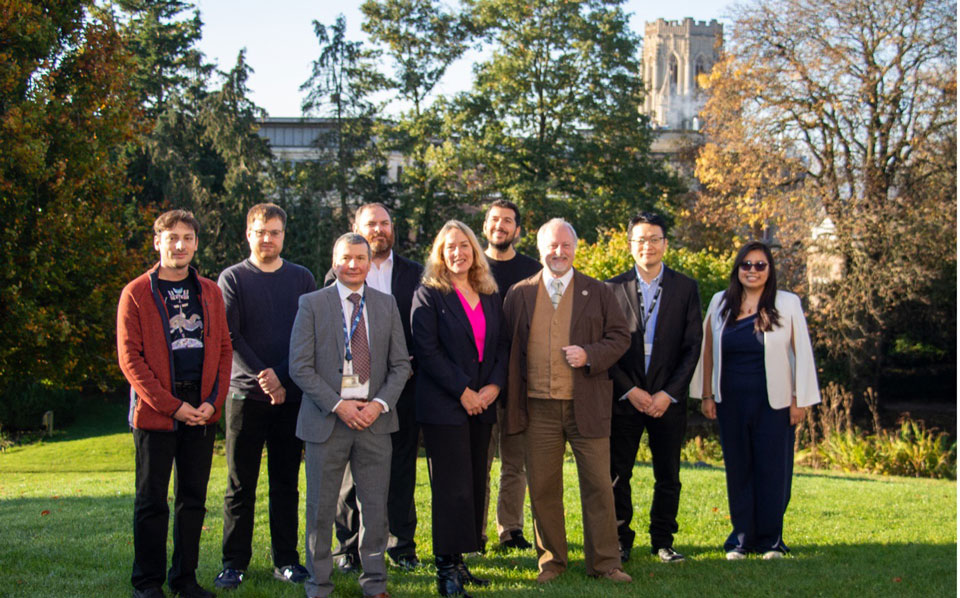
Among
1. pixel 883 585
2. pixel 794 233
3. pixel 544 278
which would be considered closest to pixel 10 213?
pixel 544 278

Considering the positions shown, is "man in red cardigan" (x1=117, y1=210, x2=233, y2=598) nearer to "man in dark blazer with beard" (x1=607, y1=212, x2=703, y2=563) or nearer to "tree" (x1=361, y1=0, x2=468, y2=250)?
"man in dark blazer with beard" (x1=607, y1=212, x2=703, y2=563)

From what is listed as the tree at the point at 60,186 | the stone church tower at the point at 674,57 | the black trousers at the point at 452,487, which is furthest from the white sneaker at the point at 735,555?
the stone church tower at the point at 674,57

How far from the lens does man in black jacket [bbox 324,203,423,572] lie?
6.05 metres

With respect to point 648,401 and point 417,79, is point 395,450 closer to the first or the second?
point 648,401

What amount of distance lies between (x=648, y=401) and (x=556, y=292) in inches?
40.3

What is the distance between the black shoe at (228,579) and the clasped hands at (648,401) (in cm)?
279

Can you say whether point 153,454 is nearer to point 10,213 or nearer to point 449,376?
point 449,376

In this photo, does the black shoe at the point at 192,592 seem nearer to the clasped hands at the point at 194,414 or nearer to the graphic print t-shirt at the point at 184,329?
the clasped hands at the point at 194,414

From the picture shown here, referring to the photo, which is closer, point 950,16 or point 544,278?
point 544,278

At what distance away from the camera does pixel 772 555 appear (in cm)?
644

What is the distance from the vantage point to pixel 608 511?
5789mm

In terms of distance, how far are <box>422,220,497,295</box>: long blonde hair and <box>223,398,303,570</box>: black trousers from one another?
119 centimetres

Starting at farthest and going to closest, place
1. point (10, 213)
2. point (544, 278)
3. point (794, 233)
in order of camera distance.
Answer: point (794, 233) < point (10, 213) < point (544, 278)

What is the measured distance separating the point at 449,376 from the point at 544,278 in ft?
3.22
